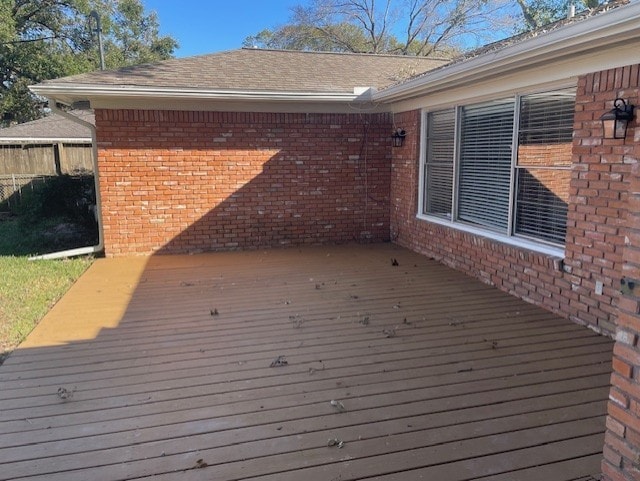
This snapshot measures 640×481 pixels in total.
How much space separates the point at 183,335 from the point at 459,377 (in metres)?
2.26

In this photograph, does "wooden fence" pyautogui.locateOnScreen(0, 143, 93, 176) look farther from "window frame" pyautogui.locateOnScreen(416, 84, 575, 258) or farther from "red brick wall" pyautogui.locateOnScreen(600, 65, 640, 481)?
"red brick wall" pyautogui.locateOnScreen(600, 65, 640, 481)

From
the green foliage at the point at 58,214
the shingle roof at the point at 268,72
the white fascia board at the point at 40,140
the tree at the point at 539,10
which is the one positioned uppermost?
the tree at the point at 539,10

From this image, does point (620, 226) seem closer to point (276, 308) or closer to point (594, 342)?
point (594, 342)

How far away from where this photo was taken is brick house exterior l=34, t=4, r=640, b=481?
4395 millimetres

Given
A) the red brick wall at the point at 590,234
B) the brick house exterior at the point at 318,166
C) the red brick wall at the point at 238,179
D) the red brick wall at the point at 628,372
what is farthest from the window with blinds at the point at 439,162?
the red brick wall at the point at 628,372

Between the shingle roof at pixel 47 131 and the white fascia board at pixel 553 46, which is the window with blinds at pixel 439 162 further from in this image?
the shingle roof at pixel 47 131

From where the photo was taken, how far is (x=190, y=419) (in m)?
2.85

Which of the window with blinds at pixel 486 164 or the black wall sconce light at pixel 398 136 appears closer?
the window with blinds at pixel 486 164

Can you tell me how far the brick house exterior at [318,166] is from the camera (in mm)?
4395

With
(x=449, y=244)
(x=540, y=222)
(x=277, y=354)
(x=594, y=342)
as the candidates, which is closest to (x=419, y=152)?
(x=449, y=244)

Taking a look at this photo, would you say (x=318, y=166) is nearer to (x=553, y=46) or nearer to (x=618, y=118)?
(x=553, y=46)

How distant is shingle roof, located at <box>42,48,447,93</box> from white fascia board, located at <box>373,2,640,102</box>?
239 centimetres

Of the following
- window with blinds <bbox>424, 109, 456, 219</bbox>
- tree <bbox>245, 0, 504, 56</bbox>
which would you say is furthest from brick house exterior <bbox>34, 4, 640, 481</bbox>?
tree <bbox>245, 0, 504, 56</bbox>

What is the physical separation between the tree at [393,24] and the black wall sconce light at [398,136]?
1614 cm
